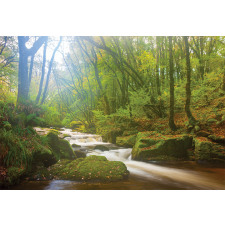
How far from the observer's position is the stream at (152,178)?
218cm

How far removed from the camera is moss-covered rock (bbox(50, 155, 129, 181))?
2244 millimetres

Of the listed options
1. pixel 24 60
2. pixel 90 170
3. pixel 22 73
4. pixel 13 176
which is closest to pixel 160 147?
pixel 90 170

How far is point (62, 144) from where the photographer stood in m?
2.64

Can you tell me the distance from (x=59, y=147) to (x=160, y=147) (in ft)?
6.22

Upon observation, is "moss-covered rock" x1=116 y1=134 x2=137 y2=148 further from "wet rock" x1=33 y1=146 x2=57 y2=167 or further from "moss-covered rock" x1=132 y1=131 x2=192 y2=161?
"wet rock" x1=33 y1=146 x2=57 y2=167

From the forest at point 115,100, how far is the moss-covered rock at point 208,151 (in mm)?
17

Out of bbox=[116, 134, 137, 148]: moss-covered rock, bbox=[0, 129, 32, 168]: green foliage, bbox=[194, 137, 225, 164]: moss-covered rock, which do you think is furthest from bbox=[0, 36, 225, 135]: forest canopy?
bbox=[194, 137, 225, 164]: moss-covered rock

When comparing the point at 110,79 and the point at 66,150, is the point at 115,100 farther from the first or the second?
the point at 66,150

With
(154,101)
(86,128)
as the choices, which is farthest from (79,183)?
(154,101)

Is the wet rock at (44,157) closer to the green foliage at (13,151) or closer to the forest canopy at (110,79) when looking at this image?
the green foliage at (13,151)

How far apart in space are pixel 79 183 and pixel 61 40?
2.57 metres

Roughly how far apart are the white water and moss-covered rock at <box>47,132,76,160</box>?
117 mm

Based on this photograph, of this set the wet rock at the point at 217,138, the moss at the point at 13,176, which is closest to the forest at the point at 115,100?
the wet rock at the point at 217,138
